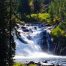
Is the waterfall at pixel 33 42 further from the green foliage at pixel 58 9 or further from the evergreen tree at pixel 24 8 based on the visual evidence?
the evergreen tree at pixel 24 8

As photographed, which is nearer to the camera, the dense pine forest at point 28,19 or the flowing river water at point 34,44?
the dense pine forest at point 28,19

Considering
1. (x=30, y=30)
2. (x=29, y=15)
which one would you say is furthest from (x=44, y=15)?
(x=30, y=30)

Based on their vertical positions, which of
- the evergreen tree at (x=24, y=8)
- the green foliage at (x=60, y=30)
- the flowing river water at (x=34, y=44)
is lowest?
the flowing river water at (x=34, y=44)

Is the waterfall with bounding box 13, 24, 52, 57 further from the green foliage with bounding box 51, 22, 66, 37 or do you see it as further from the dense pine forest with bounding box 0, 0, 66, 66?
the dense pine forest with bounding box 0, 0, 66, 66

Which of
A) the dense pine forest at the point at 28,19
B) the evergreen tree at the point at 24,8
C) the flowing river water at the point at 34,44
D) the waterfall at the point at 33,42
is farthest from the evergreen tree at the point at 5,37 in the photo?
the evergreen tree at the point at 24,8

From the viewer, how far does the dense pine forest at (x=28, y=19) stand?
39688 mm

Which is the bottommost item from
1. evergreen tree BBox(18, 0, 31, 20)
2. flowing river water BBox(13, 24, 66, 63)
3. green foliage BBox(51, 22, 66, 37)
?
flowing river water BBox(13, 24, 66, 63)

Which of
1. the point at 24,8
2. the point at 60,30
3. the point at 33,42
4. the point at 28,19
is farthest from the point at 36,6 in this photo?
the point at 33,42

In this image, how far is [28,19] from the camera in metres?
133

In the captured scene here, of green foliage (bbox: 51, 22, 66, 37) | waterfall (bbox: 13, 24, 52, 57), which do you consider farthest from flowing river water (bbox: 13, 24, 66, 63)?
green foliage (bbox: 51, 22, 66, 37)

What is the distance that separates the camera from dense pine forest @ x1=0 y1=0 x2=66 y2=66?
39688mm

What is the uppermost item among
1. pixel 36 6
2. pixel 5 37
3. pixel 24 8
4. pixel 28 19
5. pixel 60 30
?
pixel 5 37

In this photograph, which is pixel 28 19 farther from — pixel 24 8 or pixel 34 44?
pixel 34 44

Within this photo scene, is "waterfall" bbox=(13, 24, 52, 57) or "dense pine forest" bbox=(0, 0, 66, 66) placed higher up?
"dense pine forest" bbox=(0, 0, 66, 66)
